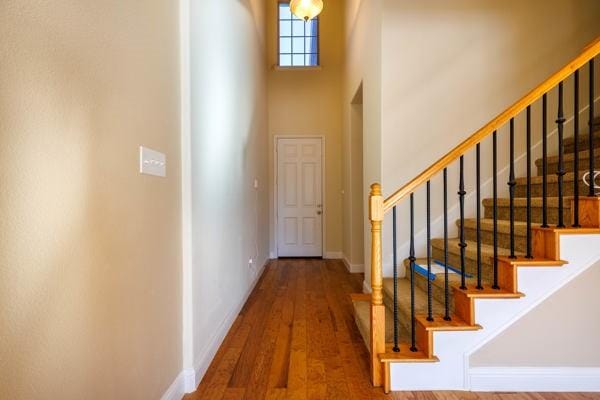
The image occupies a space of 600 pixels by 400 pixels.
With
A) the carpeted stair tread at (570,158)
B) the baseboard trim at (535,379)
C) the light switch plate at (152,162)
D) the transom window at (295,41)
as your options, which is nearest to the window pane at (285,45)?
the transom window at (295,41)

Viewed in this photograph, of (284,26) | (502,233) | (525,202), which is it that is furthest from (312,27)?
(502,233)

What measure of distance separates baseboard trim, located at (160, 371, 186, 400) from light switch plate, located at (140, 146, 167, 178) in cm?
107

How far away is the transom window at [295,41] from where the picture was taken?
19.1 ft

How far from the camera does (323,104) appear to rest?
18.6 feet

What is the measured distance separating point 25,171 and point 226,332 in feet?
6.91

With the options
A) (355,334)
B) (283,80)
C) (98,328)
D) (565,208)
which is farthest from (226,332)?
(283,80)

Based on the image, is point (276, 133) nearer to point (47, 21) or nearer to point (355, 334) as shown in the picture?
point (355, 334)

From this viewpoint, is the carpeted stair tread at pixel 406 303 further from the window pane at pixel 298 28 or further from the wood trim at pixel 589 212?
the window pane at pixel 298 28

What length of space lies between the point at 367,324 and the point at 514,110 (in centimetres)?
168

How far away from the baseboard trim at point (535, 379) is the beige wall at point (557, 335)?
29 millimetres

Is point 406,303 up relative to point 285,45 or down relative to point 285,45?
down

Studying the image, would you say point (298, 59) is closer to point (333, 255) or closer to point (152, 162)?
point (333, 255)

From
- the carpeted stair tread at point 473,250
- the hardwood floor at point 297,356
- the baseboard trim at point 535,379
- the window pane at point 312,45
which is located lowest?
the hardwood floor at point 297,356

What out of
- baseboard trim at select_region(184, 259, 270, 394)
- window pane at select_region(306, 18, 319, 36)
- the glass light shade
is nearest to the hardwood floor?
baseboard trim at select_region(184, 259, 270, 394)
